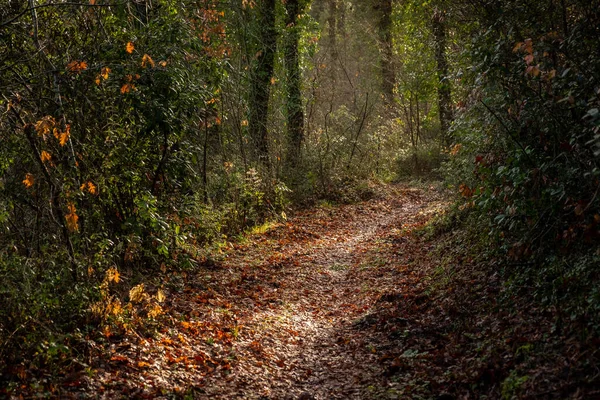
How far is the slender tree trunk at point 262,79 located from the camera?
15773mm

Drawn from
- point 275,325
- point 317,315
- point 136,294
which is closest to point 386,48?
point 317,315

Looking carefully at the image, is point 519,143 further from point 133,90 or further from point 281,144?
point 281,144

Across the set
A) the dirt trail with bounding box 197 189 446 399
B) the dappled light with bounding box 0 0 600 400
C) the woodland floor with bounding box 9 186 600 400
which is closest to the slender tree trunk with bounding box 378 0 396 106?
the dirt trail with bounding box 197 189 446 399

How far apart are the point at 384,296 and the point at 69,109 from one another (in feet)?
20.1

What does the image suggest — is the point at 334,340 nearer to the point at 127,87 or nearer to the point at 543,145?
the point at 543,145

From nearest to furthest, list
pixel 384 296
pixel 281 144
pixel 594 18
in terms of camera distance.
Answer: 1. pixel 594 18
2. pixel 384 296
3. pixel 281 144

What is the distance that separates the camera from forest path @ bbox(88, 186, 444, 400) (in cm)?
612

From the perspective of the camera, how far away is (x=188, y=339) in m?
7.14

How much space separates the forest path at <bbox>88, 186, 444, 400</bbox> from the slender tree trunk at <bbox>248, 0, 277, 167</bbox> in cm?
324

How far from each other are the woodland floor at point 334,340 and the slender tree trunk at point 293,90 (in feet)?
21.2

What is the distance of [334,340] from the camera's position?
26.0 feet

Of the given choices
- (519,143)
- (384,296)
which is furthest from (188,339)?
(519,143)

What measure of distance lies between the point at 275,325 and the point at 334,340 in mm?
1033

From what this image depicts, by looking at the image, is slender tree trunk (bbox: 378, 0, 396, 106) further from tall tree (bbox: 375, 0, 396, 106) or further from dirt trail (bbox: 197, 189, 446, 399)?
dirt trail (bbox: 197, 189, 446, 399)
